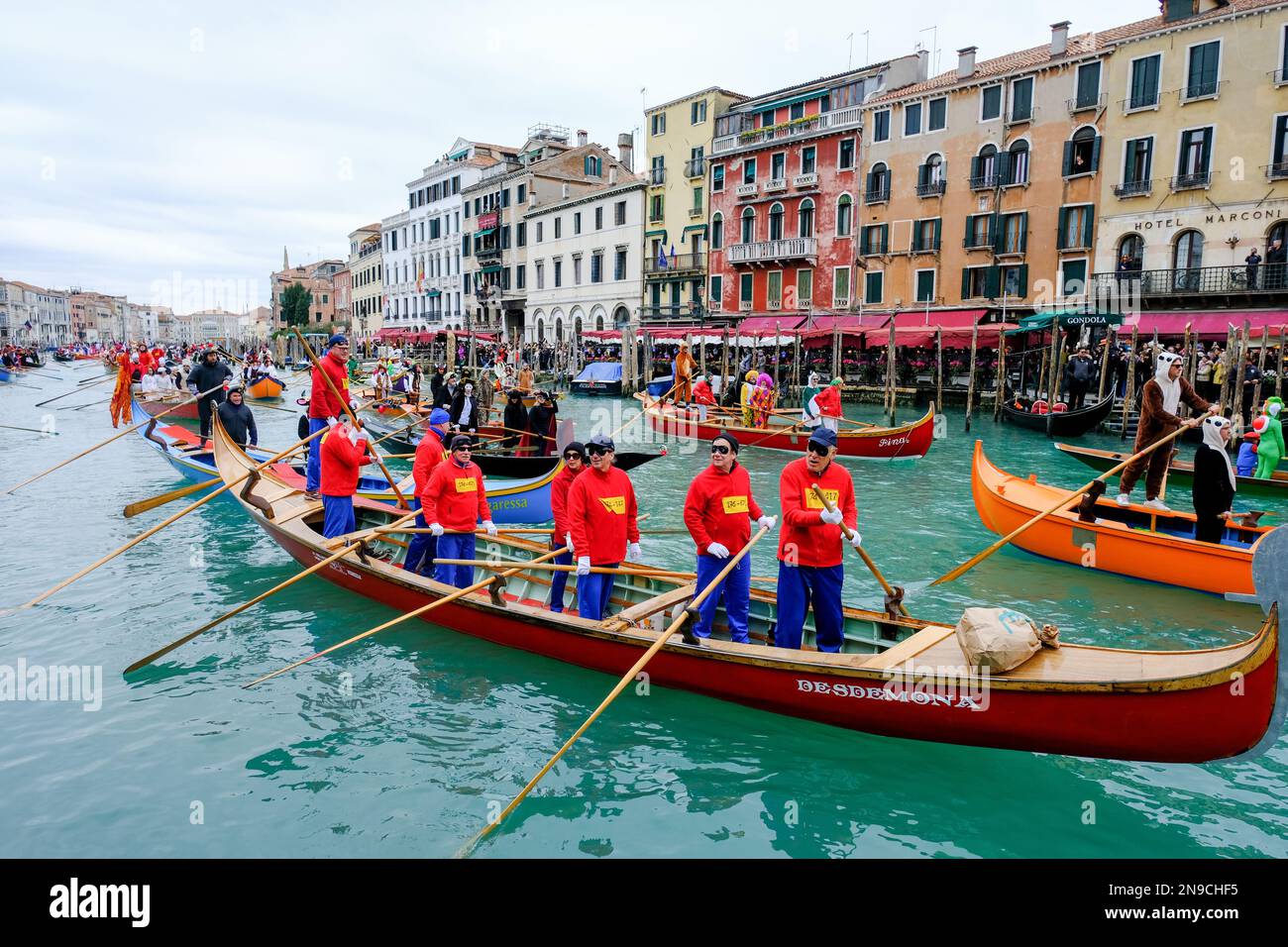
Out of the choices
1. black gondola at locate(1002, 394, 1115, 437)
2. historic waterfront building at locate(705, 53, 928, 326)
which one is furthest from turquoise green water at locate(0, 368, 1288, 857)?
historic waterfront building at locate(705, 53, 928, 326)

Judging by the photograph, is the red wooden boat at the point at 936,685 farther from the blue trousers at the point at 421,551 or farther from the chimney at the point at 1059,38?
the chimney at the point at 1059,38

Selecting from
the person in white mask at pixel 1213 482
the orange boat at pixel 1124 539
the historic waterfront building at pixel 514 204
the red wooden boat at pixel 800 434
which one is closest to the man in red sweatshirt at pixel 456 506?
the orange boat at pixel 1124 539

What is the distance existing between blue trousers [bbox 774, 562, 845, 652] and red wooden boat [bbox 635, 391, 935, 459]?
37.1ft

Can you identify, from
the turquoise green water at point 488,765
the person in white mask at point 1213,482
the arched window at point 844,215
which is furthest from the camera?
the arched window at point 844,215

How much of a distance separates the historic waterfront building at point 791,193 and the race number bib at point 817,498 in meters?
29.8

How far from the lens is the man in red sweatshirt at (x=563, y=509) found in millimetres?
7633

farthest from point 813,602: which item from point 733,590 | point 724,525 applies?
point 724,525

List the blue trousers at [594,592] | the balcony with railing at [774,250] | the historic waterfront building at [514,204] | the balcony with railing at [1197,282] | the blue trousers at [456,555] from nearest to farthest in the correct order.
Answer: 1. the blue trousers at [594,592]
2. the blue trousers at [456,555]
3. the balcony with railing at [1197,282]
4. the balcony with railing at [774,250]
5. the historic waterfront building at [514,204]

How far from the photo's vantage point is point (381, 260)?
237ft

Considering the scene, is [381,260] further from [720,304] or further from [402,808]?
[402,808]

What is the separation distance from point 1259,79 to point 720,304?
21.6 meters

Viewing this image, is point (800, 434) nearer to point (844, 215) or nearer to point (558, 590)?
point (558, 590)
